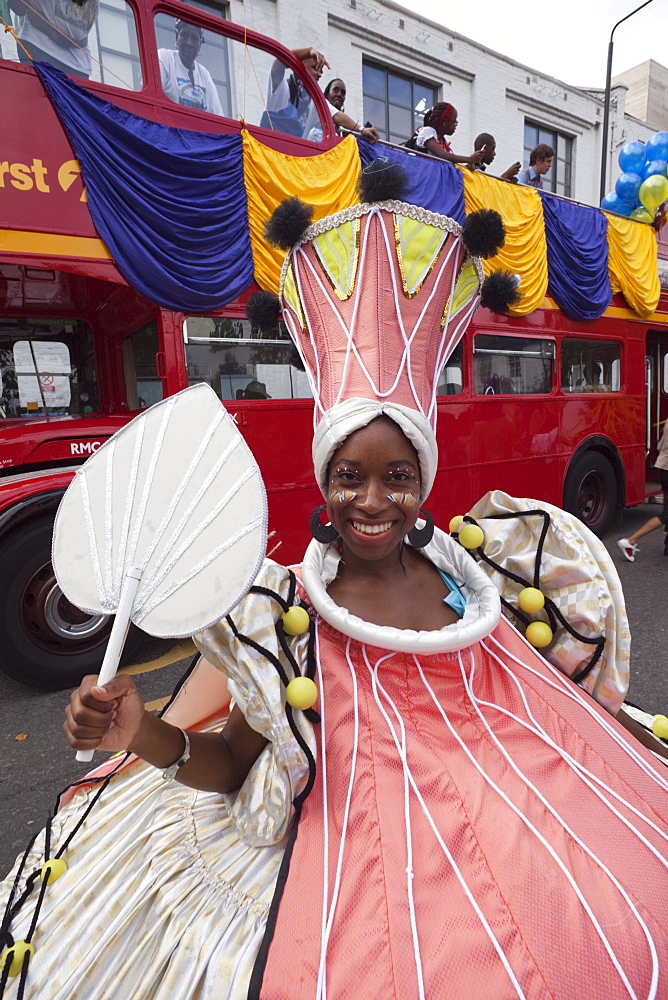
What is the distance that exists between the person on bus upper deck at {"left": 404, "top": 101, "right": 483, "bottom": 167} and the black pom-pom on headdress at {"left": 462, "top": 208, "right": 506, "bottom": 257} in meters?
4.08

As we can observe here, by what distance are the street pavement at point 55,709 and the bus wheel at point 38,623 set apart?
0.53 feet

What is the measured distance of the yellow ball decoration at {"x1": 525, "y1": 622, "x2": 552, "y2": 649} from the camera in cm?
129

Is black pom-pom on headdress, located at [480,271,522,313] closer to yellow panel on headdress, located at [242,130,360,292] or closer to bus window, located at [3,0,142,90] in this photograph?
yellow panel on headdress, located at [242,130,360,292]

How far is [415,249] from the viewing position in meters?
1.24

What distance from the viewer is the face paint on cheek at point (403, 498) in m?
1.14

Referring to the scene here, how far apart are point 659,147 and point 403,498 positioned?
767cm

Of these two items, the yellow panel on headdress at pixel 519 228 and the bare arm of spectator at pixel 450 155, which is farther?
the bare arm of spectator at pixel 450 155

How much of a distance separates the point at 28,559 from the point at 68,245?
68.6 inches

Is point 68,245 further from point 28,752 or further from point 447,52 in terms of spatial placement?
point 447,52

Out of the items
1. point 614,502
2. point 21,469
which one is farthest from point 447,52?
point 21,469

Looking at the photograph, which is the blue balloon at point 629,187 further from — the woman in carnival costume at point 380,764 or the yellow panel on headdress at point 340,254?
the yellow panel on headdress at point 340,254

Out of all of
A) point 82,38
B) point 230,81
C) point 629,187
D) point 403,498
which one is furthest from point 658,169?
point 403,498

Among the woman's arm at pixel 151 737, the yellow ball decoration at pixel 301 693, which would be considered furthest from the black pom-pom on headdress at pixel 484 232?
the woman's arm at pixel 151 737

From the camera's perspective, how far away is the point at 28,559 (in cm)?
304
